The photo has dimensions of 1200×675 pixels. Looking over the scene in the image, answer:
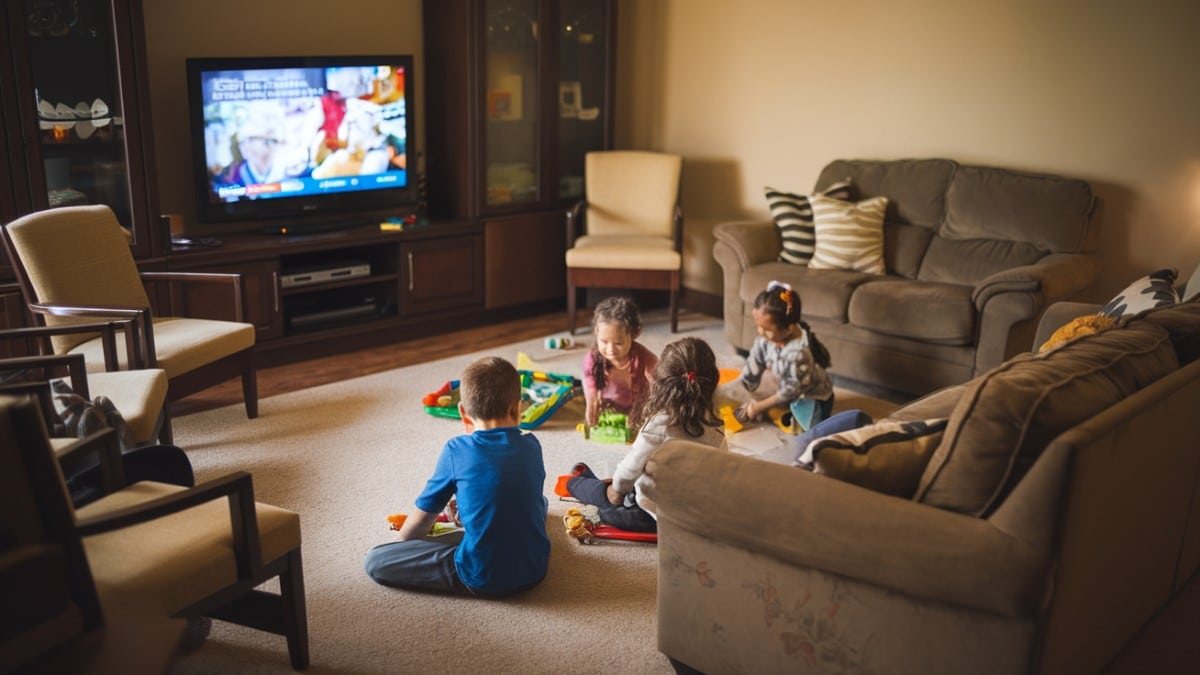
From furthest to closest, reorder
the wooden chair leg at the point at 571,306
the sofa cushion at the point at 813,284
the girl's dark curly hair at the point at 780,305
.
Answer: the wooden chair leg at the point at 571,306
the sofa cushion at the point at 813,284
the girl's dark curly hair at the point at 780,305

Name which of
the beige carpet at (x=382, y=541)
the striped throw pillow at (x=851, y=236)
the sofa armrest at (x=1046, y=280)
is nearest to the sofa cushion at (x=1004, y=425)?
the beige carpet at (x=382, y=541)

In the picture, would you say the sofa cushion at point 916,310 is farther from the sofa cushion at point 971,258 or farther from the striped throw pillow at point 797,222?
the striped throw pillow at point 797,222

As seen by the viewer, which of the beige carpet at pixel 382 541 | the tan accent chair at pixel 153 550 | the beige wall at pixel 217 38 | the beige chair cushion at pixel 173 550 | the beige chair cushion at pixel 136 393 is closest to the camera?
the tan accent chair at pixel 153 550

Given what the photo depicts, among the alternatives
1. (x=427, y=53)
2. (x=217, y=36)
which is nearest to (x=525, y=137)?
(x=427, y=53)

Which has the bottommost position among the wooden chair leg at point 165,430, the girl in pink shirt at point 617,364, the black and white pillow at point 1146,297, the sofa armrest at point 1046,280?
the wooden chair leg at point 165,430

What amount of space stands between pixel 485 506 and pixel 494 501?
27 mm

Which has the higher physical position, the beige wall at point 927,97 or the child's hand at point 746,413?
the beige wall at point 927,97

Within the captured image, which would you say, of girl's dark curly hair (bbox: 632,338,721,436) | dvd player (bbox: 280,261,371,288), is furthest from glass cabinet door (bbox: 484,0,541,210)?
girl's dark curly hair (bbox: 632,338,721,436)

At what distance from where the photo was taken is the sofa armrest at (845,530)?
195 centimetres

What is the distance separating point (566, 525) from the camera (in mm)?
3324

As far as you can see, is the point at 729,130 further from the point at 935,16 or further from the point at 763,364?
the point at 763,364

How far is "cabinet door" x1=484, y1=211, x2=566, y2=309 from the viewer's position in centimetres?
574

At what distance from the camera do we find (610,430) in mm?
4062

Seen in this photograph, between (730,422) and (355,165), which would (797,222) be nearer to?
(730,422)
